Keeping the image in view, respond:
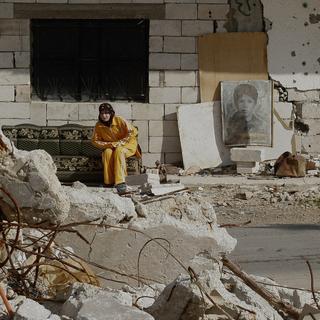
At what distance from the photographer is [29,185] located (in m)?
4.34

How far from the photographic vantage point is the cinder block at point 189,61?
42.0ft

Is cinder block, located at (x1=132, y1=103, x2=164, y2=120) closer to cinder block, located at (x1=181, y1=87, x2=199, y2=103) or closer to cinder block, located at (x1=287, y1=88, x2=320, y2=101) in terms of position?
cinder block, located at (x1=181, y1=87, x2=199, y2=103)

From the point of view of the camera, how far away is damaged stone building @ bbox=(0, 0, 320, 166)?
41.7 feet

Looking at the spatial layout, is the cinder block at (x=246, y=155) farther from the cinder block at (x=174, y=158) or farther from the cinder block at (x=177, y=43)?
the cinder block at (x=177, y=43)

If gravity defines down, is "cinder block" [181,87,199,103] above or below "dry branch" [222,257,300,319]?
above

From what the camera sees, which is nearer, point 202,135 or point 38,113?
point 38,113

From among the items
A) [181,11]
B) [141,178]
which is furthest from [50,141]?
[181,11]

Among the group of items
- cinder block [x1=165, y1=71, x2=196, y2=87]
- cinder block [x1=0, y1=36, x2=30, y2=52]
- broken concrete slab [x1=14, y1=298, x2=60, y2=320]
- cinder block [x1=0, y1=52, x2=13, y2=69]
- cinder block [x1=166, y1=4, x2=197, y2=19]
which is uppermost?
cinder block [x1=166, y1=4, x2=197, y2=19]

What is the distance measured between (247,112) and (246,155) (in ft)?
2.64

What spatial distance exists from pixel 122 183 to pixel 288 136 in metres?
2.89

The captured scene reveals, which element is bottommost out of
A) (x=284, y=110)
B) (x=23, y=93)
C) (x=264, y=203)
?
(x=264, y=203)

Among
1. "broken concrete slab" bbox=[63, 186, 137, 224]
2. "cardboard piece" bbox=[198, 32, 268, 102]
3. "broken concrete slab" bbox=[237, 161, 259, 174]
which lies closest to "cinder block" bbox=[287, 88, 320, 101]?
"cardboard piece" bbox=[198, 32, 268, 102]

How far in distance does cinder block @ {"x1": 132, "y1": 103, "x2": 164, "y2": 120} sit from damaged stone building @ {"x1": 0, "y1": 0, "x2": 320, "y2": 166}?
0.05 feet

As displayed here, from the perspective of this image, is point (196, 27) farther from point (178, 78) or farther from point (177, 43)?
point (178, 78)
